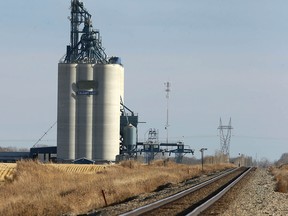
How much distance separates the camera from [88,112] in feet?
365

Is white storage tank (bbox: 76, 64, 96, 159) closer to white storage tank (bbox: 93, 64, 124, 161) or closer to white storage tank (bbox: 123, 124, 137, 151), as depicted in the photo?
white storage tank (bbox: 93, 64, 124, 161)

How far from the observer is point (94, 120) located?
111500 mm

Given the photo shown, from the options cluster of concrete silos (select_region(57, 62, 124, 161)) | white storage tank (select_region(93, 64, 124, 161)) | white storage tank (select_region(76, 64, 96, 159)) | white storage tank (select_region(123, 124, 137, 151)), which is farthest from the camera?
white storage tank (select_region(123, 124, 137, 151))

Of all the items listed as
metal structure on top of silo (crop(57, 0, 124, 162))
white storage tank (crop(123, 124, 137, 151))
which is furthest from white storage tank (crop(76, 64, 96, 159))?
white storage tank (crop(123, 124, 137, 151))

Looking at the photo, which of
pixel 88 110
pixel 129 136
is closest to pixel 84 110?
pixel 88 110

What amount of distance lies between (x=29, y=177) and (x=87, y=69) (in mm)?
64575

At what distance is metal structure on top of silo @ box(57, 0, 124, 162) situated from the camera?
110562 millimetres

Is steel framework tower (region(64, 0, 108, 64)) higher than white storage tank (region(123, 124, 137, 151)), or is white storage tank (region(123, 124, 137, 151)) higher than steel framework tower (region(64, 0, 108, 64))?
steel framework tower (region(64, 0, 108, 64))

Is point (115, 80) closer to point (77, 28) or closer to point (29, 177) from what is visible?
point (77, 28)

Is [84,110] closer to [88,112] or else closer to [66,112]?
[88,112]

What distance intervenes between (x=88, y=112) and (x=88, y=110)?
0.36 metres

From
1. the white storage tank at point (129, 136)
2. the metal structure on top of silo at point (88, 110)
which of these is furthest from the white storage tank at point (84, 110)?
the white storage tank at point (129, 136)

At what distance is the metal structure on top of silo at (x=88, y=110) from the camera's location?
110562mm

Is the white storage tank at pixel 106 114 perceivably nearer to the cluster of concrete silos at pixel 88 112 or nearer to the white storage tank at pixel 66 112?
the cluster of concrete silos at pixel 88 112
